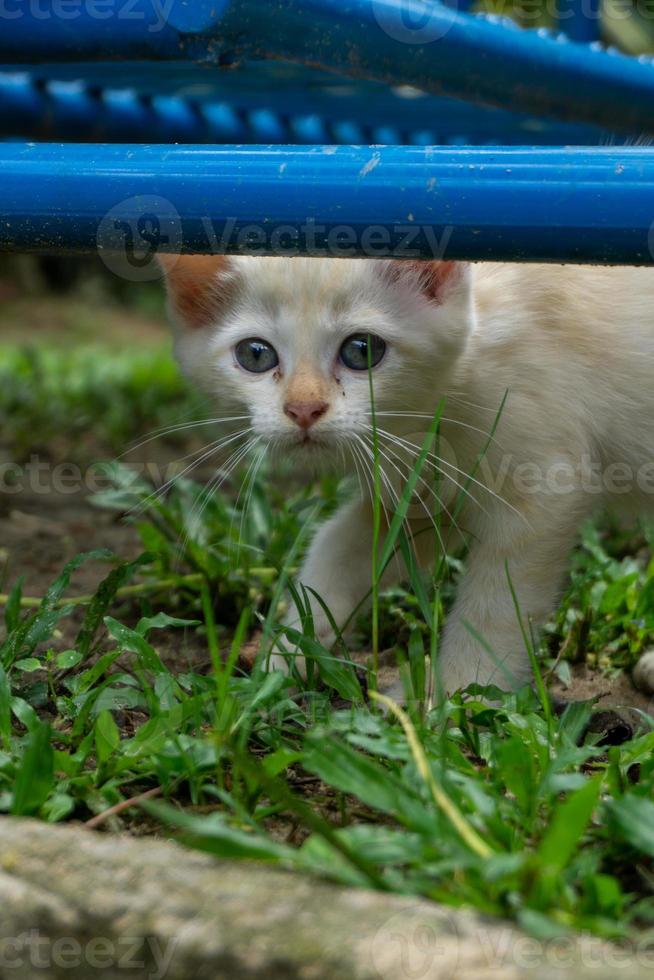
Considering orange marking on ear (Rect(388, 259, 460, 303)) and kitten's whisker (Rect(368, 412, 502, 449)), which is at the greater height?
orange marking on ear (Rect(388, 259, 460, 303))

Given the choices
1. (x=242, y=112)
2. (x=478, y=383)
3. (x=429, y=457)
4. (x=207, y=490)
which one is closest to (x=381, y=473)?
(x=429, y=457)

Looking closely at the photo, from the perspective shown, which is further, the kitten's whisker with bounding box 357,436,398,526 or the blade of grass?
the kitten's whisker with bounding box 357,436,398,526

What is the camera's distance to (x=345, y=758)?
3.96 ft

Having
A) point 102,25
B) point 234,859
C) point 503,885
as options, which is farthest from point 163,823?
point 102,25

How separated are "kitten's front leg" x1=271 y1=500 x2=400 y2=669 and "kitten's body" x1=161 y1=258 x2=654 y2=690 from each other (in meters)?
0.07

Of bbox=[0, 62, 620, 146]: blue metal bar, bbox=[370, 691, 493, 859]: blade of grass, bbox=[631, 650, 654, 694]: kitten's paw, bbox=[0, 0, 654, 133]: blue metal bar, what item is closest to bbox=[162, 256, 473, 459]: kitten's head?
bbox=[0, 0, 654, 133]: blue metal bar

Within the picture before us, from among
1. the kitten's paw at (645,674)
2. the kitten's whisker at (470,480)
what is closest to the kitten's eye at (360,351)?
the kitten's whisker at (470,480)

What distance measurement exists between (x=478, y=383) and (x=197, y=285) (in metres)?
0.53

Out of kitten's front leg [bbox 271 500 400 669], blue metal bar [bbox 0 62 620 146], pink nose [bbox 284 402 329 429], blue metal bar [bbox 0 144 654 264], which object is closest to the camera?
blue metal bar [bbox 0 144 654 264]

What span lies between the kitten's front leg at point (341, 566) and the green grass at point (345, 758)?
0.07 metres

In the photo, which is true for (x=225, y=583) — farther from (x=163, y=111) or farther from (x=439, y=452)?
(x=163, y=111)

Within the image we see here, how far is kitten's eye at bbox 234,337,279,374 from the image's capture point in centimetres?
190

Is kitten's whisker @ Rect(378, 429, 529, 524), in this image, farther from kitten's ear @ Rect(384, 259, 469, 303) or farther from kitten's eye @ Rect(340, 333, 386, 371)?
kitten's ear @ Rect(384, 259, 469, 303)

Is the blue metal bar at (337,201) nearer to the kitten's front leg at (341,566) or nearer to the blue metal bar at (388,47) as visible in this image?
the blue metal bar at (388,47)
